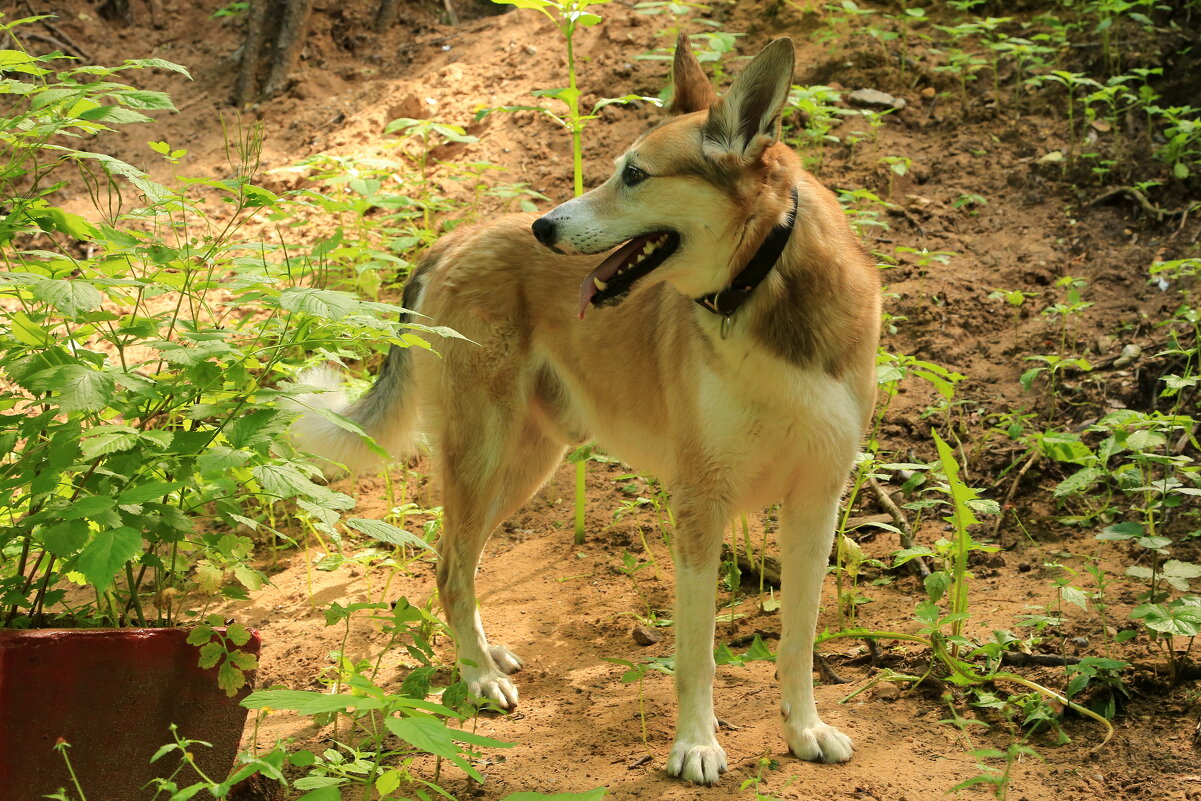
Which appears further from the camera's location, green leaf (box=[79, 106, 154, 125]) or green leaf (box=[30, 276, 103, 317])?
green leaf (box=[79, 106, 154, 125])

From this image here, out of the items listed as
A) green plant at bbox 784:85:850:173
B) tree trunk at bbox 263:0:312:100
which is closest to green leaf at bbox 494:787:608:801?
green plant at bbox 784:85:850:173

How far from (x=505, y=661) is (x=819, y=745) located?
54.3 inches

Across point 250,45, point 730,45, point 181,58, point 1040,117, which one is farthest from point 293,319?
point 181,58

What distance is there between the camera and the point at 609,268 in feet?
10.2

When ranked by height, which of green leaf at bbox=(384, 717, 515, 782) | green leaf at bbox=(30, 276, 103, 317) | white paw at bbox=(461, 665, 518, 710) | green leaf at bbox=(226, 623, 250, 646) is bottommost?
white paw at bbox=(461, 665, 518, 710)

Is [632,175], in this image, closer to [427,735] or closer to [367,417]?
[367,417]

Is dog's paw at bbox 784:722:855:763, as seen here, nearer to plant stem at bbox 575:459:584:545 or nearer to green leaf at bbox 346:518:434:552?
green leaf at bbox 346:518:434:552

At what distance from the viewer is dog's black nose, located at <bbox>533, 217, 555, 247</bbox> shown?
3088 mm

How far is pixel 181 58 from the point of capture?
9188mm

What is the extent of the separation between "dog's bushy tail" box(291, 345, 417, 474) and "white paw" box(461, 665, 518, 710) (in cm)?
94

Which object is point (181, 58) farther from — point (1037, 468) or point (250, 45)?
point (1037, 468)

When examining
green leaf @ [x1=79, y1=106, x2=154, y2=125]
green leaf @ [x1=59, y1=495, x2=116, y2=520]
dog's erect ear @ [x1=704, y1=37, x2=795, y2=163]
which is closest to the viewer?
green leaf @ [x1=59, y1=495, x2=116, y2=520]

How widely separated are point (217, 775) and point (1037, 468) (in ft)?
12.0

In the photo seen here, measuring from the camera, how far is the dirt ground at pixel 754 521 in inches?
124
